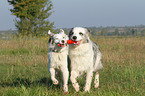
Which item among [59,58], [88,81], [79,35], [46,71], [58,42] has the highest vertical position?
[79,35]

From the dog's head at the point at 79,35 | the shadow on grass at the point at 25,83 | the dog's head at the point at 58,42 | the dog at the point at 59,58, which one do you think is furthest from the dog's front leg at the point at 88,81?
the shadow on grass at the point at 25,83

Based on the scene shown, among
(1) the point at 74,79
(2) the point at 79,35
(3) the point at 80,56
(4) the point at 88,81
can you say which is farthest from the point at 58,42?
(4) the point at 88,81

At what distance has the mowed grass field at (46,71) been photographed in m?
4.56

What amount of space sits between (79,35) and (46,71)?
3.20 metres

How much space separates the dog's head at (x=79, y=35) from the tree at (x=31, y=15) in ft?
85.9

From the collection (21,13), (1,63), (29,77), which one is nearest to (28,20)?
(21,13)

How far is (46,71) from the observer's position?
7234 mm

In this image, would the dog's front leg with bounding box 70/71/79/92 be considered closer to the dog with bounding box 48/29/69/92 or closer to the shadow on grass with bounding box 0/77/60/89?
the dog with bounding box 48/29/69/92

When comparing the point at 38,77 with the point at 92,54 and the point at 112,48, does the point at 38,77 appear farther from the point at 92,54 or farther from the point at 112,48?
→ the point at 112,48

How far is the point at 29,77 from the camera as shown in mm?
6324

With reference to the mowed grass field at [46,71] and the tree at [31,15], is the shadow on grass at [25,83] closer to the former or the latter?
the mowed grass field at [46,71]

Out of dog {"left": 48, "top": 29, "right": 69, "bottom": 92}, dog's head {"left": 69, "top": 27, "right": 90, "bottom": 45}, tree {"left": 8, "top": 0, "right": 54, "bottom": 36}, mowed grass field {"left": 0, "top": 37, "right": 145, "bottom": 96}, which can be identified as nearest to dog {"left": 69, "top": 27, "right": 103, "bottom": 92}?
dog's head {"left": 69, "top": 27, "right": 90, "bottom": 45}

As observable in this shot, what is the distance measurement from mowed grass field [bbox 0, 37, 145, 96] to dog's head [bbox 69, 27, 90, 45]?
1.17 meters

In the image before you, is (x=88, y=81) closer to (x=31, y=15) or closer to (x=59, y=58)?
(x=59, y=58)
